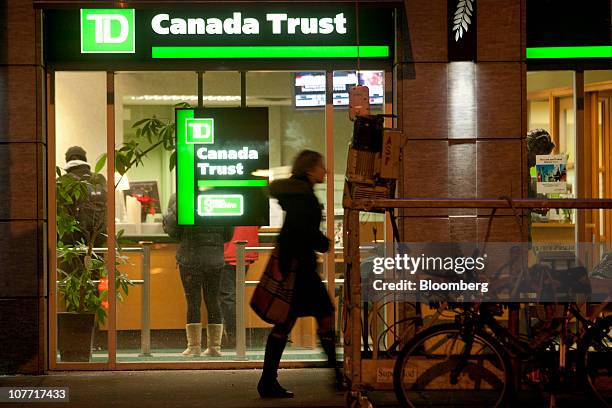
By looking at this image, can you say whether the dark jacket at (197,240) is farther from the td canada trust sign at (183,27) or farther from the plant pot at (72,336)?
the td canada trust sign at (183,27)

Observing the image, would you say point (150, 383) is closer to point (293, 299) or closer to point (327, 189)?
point (293, 299)

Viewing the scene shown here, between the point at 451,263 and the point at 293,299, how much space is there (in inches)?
54.4

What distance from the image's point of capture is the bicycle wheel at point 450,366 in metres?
7.34

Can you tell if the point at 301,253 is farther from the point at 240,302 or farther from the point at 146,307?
the point at 146,307

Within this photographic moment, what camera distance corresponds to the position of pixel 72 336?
10117 mm

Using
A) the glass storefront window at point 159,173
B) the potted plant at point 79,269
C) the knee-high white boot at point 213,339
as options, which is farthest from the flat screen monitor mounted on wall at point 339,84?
the knee-high white boot at point 213,339

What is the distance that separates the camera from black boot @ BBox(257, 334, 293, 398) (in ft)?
27.1

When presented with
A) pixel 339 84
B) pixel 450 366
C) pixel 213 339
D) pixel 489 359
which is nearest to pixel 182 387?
pixel 213 339

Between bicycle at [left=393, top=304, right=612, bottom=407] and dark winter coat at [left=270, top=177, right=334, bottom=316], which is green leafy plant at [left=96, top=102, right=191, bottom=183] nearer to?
dark winter coat at [left=270, top=177, right=334, bottom=316]

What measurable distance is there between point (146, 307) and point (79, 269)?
77cm

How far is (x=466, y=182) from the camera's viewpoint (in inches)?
391

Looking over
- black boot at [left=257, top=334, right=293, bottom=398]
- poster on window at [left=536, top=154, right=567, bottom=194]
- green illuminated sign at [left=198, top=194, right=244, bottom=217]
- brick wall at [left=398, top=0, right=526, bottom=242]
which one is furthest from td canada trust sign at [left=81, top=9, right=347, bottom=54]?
black boot at [left=257, top=334, right=293, bottom=398]

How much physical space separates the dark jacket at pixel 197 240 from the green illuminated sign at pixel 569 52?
3.51 m

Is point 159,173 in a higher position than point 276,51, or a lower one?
lower
